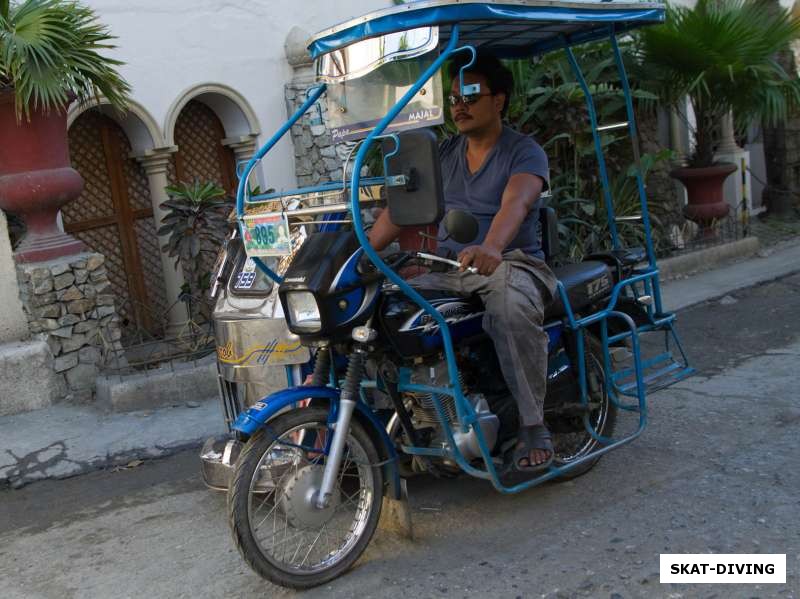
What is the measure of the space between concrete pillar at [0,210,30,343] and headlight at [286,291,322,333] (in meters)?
3.76

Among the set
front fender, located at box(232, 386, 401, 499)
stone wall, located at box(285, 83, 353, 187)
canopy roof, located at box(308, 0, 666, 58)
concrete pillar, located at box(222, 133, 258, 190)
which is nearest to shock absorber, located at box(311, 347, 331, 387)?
front fender, located at box(232, 386, 401, 499)

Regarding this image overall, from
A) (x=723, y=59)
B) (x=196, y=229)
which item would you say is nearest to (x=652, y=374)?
(x=196, y=229)

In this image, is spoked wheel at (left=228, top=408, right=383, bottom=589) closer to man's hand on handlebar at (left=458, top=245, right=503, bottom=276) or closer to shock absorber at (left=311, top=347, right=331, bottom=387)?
shock absorber at (left=311, top=347, right=331, bottom=387)

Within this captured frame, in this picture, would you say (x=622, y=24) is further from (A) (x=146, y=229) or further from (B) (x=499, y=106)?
(A) (x=146, y=229)

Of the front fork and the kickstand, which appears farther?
the kickstand

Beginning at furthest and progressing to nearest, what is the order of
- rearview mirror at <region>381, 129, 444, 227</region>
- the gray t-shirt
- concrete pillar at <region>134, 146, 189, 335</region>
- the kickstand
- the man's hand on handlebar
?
concrete pillar at <region>134, 146, 189, 335</region> → the gray t-shirt → the kickstand → the man's hand on handlebar → rearview mirror at <region>381, 129, 444, 227</region>

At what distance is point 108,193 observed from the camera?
8742mm

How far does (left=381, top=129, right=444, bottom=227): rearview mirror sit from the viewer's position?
3.38 m

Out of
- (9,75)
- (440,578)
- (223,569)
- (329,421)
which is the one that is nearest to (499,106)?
(329,421)

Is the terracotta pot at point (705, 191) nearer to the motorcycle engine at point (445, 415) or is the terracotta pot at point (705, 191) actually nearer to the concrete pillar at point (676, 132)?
the concrete pillar at point (676, 132)

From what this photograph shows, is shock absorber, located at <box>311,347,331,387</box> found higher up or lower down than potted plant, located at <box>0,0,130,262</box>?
lower down

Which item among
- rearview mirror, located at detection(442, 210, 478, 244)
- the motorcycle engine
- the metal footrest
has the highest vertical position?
rearview mirror, located at detection(442, 210, 478, 244)

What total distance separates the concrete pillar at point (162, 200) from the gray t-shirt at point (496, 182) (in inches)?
179

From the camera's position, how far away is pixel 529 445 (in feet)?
13.2
